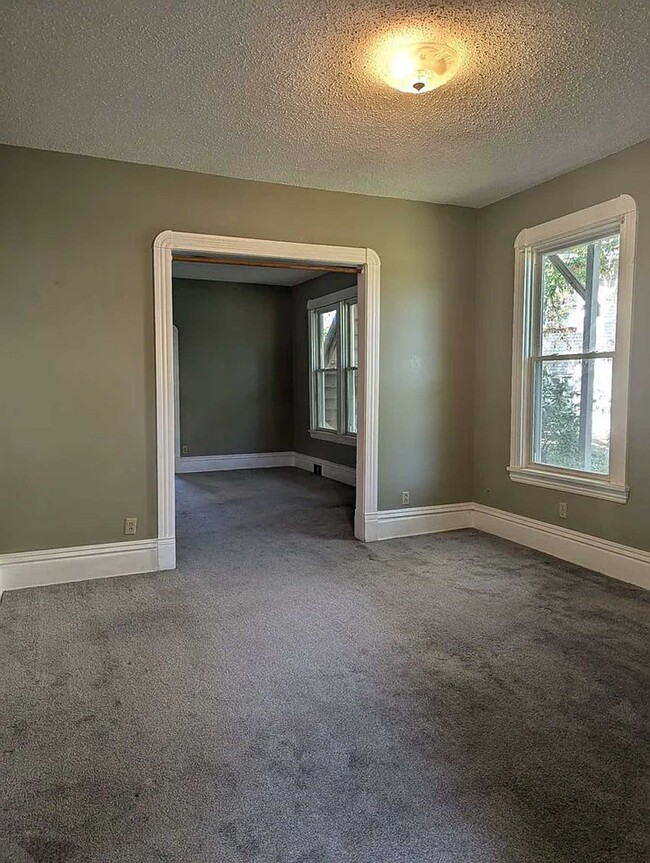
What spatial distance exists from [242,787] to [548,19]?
2957mm

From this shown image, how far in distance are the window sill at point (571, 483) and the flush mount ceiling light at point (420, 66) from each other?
2602 mm

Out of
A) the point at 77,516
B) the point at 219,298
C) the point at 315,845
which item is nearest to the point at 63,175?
the point at 77,516

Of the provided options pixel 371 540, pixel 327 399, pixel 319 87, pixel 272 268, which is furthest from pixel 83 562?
pixel 327 399

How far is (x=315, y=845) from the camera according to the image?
1611 millimetres

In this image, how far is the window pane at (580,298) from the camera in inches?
151

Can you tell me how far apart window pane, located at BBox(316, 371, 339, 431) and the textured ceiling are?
3.82m

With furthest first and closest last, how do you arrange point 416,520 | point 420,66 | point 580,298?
point 416,520
point 580,298
point 420,66

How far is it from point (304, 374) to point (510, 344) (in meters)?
4.19

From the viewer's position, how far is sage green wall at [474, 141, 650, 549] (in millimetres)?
3559

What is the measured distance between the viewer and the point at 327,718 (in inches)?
87.8

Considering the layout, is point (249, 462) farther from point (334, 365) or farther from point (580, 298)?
point (580, 298)

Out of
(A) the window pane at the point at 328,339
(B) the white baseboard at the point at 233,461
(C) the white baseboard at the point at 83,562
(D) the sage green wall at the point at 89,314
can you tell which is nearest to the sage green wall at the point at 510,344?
(D) the sage green wall at the point at 89,314

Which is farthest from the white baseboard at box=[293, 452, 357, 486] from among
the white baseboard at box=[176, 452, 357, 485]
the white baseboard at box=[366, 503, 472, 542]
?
the white baseboard at box=[366, 503, 472, 542]

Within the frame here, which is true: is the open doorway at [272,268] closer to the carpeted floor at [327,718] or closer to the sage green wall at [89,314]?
Result: the sage green wall at [89,314]
